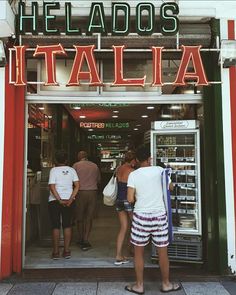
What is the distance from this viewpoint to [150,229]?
4.94 meters

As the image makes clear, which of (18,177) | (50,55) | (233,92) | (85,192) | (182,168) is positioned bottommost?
(85,192)

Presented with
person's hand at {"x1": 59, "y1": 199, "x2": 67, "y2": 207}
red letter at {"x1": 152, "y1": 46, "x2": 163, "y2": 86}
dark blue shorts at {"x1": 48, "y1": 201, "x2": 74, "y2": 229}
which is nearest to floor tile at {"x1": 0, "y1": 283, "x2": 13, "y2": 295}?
dark blue shorts at {"x1": 48, "y1": 201, "x2": 74, "y2": 229}

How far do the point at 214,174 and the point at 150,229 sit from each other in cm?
165

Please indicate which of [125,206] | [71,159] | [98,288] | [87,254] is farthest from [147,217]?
[71,159]

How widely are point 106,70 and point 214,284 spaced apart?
3.72 m

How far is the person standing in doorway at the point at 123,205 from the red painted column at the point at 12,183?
1536 millimetres

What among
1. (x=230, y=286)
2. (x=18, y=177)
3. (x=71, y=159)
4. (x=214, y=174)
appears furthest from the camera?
(x=71, y=159)

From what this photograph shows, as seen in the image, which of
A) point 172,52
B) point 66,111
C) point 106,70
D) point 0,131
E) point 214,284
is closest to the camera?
point 214,284

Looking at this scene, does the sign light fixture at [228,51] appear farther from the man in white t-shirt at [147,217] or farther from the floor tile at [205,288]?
the floor tile at [205,288]

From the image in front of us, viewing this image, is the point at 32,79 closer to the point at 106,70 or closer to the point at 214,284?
the point at 106,70

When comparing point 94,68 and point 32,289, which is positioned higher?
point 94,68

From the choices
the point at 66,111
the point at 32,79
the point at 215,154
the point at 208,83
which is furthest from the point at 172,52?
the point at 66,111

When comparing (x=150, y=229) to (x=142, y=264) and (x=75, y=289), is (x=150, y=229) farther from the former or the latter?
(x=75, y=289)

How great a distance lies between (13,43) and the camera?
5.98 metres
